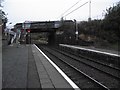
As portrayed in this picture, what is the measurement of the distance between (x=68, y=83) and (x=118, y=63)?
11.6 metres

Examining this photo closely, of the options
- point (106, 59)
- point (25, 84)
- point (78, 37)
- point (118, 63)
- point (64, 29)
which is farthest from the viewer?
point (64, 29)

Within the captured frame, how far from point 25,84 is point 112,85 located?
3985 millimetres

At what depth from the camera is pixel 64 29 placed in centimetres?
7300

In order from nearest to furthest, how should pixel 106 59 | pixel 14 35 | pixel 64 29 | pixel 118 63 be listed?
1. pixel 118 63
2. pixel 106 59
3. pixel 64 29
4. pixel 14 35

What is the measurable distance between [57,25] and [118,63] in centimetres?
5991

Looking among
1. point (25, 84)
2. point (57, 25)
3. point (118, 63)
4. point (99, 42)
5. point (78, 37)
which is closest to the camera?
point (25, 84)

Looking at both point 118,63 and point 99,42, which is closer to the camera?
point 118,63

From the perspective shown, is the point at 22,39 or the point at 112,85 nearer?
the point at 112,85

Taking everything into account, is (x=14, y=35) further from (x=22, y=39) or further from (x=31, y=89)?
(x=31, y=89)

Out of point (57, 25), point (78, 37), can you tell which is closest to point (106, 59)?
point (78, 37)

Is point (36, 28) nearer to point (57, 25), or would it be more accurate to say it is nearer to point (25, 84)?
point (57, 25)

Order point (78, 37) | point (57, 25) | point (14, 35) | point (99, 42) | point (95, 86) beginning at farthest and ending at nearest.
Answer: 1. point (14, 35)
2. point (57, 25)
3. point (78, 37)
4. point (99, 42)
5. point (95, 86)

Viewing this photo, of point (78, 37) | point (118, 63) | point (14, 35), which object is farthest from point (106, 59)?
point (14, 35)

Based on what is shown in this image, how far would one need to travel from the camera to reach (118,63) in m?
21.8
